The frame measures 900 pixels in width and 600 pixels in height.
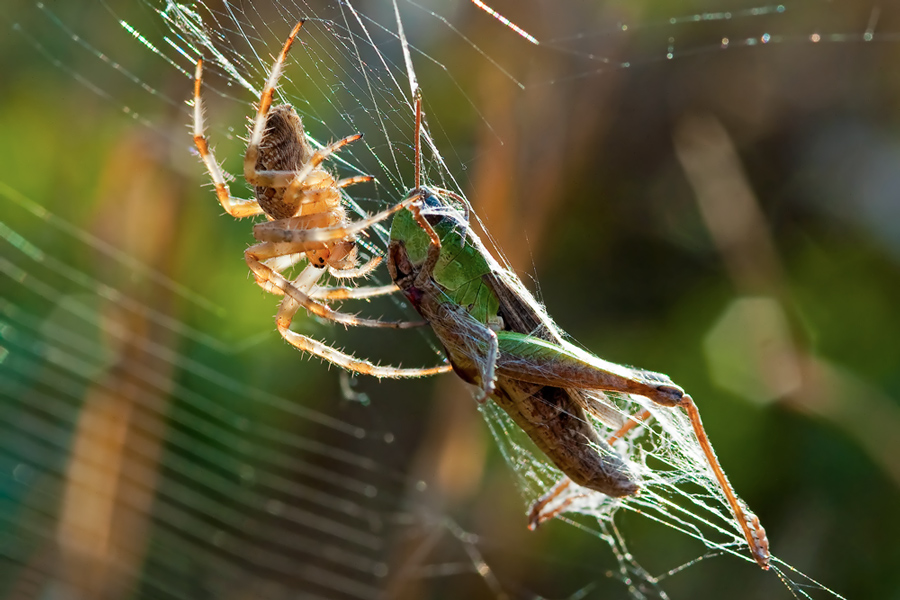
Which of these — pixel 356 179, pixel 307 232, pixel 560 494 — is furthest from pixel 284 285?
pixel 560 494

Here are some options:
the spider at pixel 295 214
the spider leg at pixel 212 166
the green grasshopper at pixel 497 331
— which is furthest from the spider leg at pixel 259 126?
the green grasshopper at pixel 497 331

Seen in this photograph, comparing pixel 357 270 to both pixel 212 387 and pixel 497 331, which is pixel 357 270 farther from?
pixel 212 387

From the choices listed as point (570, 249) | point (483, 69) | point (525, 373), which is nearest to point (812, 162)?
point (570, 249)

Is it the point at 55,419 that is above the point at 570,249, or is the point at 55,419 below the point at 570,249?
below

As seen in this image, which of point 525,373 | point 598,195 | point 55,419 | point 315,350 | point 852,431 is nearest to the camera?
point 525,373

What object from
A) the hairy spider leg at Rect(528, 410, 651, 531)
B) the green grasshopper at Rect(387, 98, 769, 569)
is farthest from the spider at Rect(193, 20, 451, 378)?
the hairy spider leg at Rect(528, 410, 651, 531)

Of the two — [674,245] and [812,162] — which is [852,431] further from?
[812,162]

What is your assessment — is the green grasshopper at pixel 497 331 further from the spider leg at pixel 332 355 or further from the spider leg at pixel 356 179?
the spider leg at pixel 332 355

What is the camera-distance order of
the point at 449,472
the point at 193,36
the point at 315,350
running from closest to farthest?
the point at 315,350, the point at 193,36, the point at 449,472
